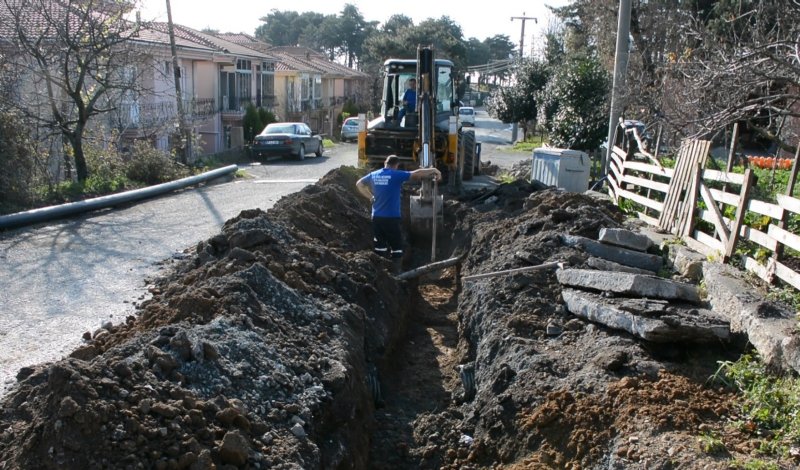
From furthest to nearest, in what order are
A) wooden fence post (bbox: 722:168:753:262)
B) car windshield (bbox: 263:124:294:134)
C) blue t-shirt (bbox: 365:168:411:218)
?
car windshield (bbox: 263:124:294:134)
blue t-shirt (bbox: 365:168:411:218)
wooden fence post (bbox: 722:168:753:262)

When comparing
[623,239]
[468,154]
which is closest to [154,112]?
[468,154]

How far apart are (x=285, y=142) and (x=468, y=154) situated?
12781 millimetres

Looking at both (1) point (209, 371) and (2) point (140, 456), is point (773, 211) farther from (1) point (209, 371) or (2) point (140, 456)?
(2) point (140, 456)

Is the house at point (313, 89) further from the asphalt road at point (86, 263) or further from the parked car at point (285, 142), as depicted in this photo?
the asphalt road at point (86, 263)

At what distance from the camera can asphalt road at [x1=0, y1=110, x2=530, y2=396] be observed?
25.3ft

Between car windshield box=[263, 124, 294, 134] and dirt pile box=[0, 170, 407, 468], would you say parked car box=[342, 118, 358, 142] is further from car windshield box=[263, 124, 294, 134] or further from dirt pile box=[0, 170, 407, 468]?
dirt pile box=[0, 170, 407, 468]

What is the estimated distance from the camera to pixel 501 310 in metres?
7.91

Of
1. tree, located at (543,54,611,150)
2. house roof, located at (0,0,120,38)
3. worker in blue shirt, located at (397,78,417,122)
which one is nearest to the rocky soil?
worker in blue shirt, located at (397,78,417,122)

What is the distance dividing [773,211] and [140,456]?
6.26 metres

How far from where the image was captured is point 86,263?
1088 cm

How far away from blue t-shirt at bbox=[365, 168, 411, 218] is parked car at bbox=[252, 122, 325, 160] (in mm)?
21378

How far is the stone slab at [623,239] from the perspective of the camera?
29.1ft

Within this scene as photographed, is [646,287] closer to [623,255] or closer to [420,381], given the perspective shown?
[623,255]

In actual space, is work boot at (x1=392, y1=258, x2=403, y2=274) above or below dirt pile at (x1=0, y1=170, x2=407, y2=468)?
below
